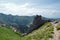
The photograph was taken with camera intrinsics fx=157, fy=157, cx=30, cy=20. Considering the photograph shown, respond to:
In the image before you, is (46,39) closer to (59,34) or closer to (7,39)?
(59,34)

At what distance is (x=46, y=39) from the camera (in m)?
45.4

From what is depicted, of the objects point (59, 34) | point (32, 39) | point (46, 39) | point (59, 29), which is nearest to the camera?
point (46, 39)

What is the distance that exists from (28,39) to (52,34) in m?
7.97

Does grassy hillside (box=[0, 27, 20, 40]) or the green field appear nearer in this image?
grassy hillside (box=[0, 27, 20, 40])

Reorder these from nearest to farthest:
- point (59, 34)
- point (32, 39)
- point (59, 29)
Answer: point (32, 39)
point (59, 34)
point (59, 29)

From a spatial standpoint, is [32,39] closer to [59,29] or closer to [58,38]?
[58,38]

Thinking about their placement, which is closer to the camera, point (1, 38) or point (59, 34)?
point (1, 38)

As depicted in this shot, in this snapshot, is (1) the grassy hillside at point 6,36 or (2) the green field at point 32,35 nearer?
(1) the grassy hillside at point 6,36

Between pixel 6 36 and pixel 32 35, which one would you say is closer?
pixel 6 36

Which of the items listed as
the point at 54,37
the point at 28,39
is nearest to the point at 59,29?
the point at 54,37

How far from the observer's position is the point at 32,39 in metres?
48.4

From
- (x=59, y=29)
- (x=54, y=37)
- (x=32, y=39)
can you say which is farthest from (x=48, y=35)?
(x=59, y=29)

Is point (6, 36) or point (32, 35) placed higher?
point (6, 36)

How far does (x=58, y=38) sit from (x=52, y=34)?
351 cm
